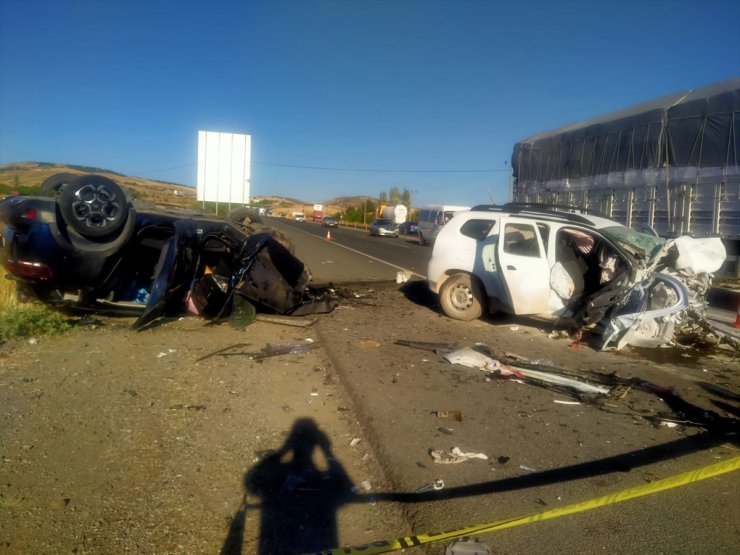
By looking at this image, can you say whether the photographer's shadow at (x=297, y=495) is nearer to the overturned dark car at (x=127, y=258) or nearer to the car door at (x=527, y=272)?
the overturned dark car at (x=127, y=258)

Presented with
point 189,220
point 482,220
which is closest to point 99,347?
point 189,220

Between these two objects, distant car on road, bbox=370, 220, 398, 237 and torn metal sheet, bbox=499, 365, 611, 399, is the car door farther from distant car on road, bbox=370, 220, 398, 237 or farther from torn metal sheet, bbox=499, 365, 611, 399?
distant car on road, bbox=370, 220, 398, 237

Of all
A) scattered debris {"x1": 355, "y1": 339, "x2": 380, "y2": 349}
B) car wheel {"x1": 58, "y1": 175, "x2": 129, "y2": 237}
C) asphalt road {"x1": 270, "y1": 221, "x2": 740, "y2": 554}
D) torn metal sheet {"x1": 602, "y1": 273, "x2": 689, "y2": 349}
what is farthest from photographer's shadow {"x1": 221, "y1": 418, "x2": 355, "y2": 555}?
torn metal sheet {"x1": 602, "y1": 273, "x2": 689, "y2": 349}

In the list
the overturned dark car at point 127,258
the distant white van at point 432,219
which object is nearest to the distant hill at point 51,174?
the overturned dark car at point 127,258

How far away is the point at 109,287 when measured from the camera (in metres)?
7.74

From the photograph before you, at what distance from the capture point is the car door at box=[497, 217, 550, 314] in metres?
8.22

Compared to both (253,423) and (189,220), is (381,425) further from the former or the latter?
(189,220)

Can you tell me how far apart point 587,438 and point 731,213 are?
1436 centimetres

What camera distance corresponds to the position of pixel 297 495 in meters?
3.63

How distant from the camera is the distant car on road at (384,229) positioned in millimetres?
44750

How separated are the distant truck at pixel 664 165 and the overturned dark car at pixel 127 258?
357 inches

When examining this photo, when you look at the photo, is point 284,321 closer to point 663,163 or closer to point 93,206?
point 93,206

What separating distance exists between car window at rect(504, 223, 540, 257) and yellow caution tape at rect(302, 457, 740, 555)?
15.3 ft

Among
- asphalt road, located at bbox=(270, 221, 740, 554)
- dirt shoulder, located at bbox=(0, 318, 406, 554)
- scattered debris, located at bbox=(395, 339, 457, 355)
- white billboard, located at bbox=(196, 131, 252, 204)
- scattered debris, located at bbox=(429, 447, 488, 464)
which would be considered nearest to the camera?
dirt shoulder, located at bbox=(0, 318, 406, 554)
